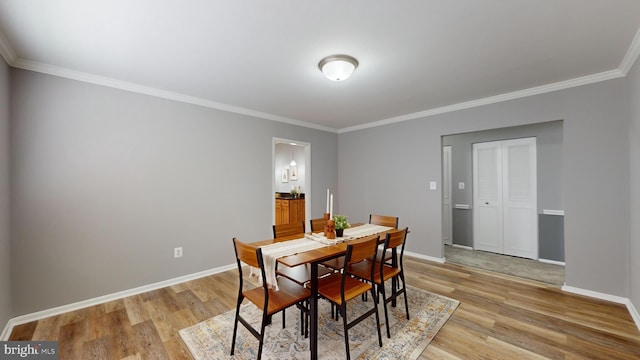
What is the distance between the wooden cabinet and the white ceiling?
329 cm

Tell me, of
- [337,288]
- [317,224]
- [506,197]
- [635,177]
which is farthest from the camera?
[506,197]

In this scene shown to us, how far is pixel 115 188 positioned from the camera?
286cm

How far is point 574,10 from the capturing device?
1725 millimetres

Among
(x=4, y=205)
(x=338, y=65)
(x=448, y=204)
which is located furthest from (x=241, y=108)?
(x=448, y=204)

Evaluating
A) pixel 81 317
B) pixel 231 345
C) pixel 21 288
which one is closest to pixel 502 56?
pixel 231 345

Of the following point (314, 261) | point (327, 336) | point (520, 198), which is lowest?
point (327, 336)

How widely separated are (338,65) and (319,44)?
0.28 meters

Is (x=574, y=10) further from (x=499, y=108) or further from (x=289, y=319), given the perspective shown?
(x=289, y=319)

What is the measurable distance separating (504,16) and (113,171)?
3.89m

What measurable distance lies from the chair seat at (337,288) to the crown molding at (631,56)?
296 cm

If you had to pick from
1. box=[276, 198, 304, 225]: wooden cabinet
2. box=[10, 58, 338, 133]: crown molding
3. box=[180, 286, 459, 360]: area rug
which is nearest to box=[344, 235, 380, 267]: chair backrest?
box=[180, 286, 459, 360]: area rug

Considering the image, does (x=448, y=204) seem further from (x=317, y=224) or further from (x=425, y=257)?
(x=317, y=224)

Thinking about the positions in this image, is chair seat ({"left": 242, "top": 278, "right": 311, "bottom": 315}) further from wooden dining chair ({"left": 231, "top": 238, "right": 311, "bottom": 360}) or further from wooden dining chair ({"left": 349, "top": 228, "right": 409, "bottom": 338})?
wooden dining chair ({"left": 349, "top": 228, "right": 409, "bottom": 338})

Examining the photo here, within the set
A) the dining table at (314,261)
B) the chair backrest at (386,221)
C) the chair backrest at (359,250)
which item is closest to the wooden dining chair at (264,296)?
the dining table at (314,261)
